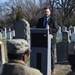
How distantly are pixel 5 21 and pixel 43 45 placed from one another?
7426 cm

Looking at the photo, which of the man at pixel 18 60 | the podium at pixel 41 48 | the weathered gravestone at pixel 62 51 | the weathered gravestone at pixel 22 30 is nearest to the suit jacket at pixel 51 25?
the podium at pixel 41 48

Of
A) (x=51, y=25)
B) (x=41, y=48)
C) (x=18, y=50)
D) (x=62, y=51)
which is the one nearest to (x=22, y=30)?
(x=62, y=51)

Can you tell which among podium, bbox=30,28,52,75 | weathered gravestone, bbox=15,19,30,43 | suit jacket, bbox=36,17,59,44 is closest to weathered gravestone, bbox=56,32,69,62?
weathered gravestone, bbox=15,19,30,43

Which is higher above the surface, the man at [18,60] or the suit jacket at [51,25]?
the suit jacket at [51,25]

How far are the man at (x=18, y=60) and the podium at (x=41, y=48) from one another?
5234 mm

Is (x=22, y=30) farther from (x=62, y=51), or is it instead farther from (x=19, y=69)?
(x=19, y=69)

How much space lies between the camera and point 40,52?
975 cm

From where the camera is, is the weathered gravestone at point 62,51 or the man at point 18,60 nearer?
the man at point 18,60

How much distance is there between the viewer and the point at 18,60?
3.93 metres

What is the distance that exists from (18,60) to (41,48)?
5.74 meters

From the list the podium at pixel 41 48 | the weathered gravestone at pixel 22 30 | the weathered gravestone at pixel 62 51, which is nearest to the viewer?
the podium at pixel 41 48

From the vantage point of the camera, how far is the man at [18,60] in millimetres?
3902

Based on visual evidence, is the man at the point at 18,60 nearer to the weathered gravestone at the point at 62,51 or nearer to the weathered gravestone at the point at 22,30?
the weathered gravestone at the point at 62,51

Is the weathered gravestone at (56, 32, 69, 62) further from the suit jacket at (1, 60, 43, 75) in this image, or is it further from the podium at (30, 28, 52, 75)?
the suit jacket at (1, 60, 43, 75)
